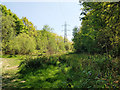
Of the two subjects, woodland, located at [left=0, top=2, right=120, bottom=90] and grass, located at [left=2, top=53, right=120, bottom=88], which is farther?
woodland, located at [left=0, top=2, right=120, bottom=90]

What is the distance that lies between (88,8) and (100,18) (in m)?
1.23

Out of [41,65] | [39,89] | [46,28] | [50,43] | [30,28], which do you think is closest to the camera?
[39,89]

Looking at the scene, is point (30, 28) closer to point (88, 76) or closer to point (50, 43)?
point (50, 43)

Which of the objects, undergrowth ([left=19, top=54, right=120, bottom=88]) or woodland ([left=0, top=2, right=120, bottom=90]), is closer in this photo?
undergrowth ([left=19, top=54, right=120, bottom=88])

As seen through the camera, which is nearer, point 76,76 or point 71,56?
point 76,76

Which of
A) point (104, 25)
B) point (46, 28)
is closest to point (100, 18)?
point (104, 25)

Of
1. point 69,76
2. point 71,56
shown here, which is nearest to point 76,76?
point 69,76

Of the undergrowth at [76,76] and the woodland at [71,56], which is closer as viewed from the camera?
the undergrowth at [76,76]

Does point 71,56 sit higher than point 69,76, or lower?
higher

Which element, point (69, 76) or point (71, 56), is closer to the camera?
point (69, 76)

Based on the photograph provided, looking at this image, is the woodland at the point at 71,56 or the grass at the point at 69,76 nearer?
the grass at the point at 69,76

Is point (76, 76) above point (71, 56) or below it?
below

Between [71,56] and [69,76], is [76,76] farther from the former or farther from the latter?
[71,56]

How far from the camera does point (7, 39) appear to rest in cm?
2023
